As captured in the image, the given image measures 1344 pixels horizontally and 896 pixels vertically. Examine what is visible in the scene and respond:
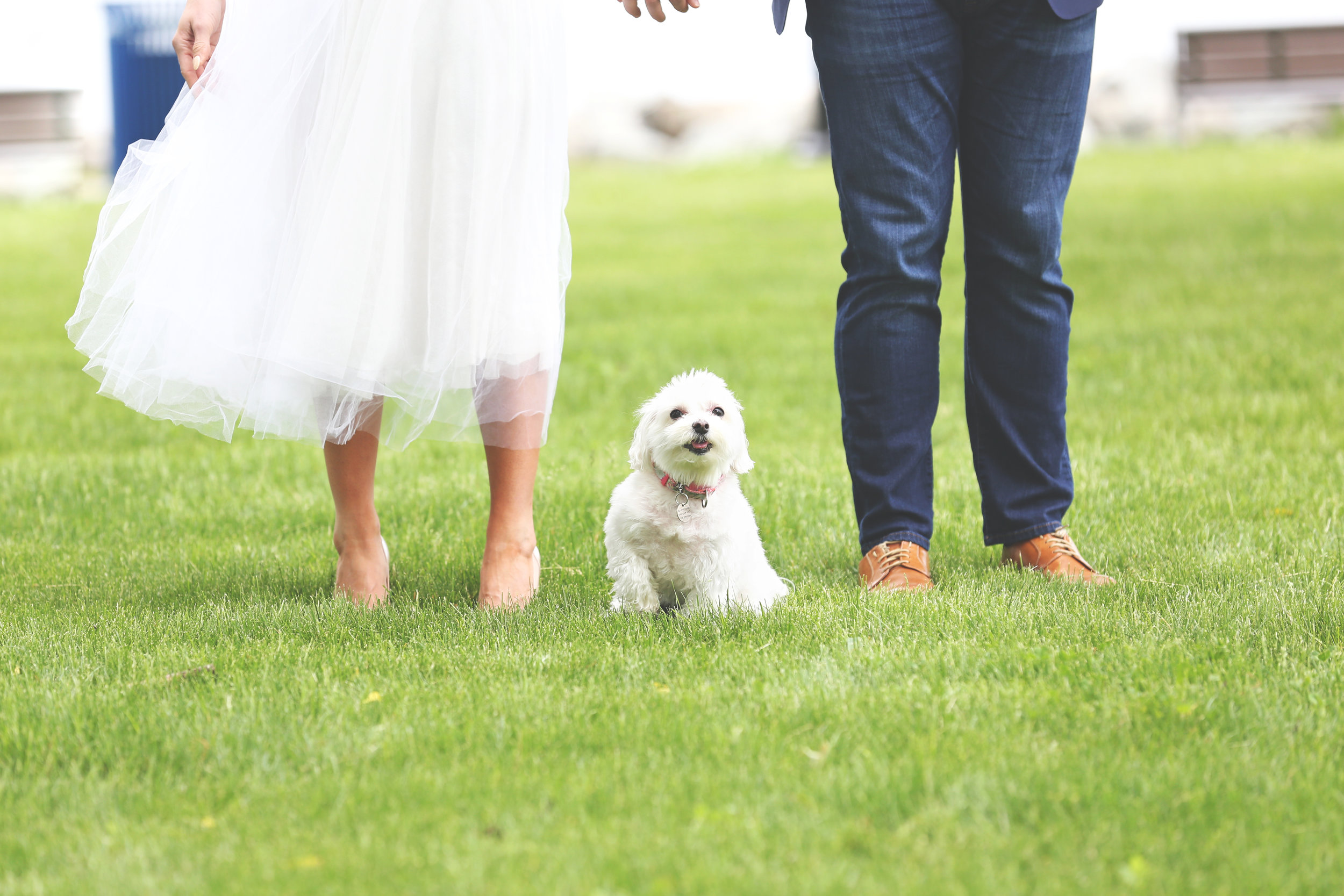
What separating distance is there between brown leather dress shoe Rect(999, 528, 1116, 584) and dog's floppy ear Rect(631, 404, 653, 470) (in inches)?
42.9

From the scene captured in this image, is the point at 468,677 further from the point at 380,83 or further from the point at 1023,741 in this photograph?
the point at 380,83

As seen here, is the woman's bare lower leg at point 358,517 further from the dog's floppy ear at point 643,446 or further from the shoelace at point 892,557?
the shoelace at point 892,557

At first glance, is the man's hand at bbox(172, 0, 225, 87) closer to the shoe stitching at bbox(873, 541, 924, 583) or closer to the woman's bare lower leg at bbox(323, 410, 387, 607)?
the woman's bare lower leg at bbox(323, 410, 387, 607)

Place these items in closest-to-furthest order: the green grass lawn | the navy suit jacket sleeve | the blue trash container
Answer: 1. the green grass lawn
2. the navy suit jacket sleeve
3. the blue trash container

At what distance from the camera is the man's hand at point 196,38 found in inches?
133

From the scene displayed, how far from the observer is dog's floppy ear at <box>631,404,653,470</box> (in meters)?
3.39

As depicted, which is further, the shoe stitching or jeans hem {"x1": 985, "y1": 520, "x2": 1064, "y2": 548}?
jeans hem {"x1": 985, "y1": 520, "x2": 1064, "y2": 548}

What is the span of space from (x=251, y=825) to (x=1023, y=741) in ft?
4.45

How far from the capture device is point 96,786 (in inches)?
91.4

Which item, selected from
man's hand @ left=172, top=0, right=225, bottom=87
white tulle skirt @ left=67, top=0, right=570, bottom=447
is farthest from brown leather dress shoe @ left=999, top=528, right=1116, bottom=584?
man's hand @ left=172, top=0, right=225, bottom=87

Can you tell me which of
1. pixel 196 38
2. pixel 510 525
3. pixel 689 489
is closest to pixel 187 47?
pixel 196 38

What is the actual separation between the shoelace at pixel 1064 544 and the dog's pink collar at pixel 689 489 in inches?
38.5

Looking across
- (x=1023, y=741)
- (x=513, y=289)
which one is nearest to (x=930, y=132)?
(x=513, y=289)

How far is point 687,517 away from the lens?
335cm
